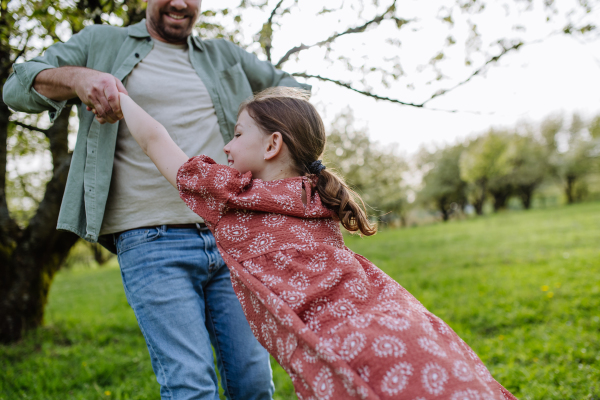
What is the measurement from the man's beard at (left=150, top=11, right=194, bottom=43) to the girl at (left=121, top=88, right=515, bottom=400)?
2.16 feet

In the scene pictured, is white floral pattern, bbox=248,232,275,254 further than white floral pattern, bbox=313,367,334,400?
Yes

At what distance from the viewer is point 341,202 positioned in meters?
1.77

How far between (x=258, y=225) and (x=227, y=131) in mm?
883

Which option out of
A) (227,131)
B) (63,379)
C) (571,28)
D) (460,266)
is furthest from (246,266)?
(460,266)

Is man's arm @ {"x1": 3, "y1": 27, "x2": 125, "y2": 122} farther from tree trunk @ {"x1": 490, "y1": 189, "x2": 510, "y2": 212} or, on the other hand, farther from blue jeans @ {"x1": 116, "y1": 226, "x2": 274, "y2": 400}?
tree trunk @ {"x1": 490, "y1": 189, "x2": 510, "y2": 212}

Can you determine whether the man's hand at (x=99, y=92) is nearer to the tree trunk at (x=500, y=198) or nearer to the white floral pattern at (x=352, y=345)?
the white floral pattern at (x=352, y=345)

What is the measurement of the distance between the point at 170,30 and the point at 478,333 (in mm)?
4693

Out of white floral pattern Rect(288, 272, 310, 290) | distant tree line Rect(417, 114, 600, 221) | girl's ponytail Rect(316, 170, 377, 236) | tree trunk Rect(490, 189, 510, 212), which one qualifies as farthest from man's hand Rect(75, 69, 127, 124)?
tree trunk Rect(490, 189, 510, 212)

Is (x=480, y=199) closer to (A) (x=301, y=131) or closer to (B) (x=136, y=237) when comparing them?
(A) (x=301, y=131)

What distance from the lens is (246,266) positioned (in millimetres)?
1599

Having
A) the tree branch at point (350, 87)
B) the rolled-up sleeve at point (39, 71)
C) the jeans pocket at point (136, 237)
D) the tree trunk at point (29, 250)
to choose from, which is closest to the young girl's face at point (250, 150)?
the jeans pocket at point (136, 237)

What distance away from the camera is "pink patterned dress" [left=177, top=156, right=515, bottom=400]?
Result: 3.97 feet

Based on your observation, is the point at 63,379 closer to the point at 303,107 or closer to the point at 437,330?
the point at 303,107

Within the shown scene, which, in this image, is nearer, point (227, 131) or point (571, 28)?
point (227, 131)
